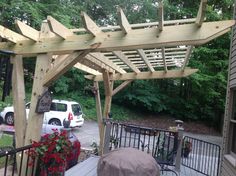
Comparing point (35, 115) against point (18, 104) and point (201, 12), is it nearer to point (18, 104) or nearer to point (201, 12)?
point (18, 104)

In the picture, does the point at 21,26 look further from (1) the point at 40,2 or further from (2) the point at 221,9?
(2) the point at 221,9

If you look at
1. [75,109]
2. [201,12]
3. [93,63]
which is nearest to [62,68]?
[201,12]

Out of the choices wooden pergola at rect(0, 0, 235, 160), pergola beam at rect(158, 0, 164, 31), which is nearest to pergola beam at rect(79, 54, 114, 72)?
wooden pergola at rect(0, 0, 235, 160)

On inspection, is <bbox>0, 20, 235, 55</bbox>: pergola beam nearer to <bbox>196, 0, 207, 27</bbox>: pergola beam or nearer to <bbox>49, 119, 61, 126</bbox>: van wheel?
<bbox>196, 0, 207, 27</bbox>: pergola beam

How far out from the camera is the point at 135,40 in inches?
161

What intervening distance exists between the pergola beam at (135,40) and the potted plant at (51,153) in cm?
133

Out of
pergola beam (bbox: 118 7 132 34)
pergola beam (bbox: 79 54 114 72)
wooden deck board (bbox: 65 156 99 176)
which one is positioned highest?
pergola beam (bbox: 118 7 132 34)

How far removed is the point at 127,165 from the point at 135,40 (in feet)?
6.50

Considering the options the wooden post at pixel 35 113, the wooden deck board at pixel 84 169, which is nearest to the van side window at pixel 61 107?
the wooden deck board at pixel 84 169

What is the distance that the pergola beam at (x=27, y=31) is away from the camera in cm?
413

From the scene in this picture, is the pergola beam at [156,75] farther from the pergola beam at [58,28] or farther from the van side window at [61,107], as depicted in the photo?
the van side window at [61,107]

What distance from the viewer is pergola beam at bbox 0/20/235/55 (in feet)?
12.2

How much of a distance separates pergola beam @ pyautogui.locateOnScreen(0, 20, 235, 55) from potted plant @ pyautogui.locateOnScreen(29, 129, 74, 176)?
1.33m

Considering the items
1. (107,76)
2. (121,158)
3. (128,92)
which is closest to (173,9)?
(128,92)
